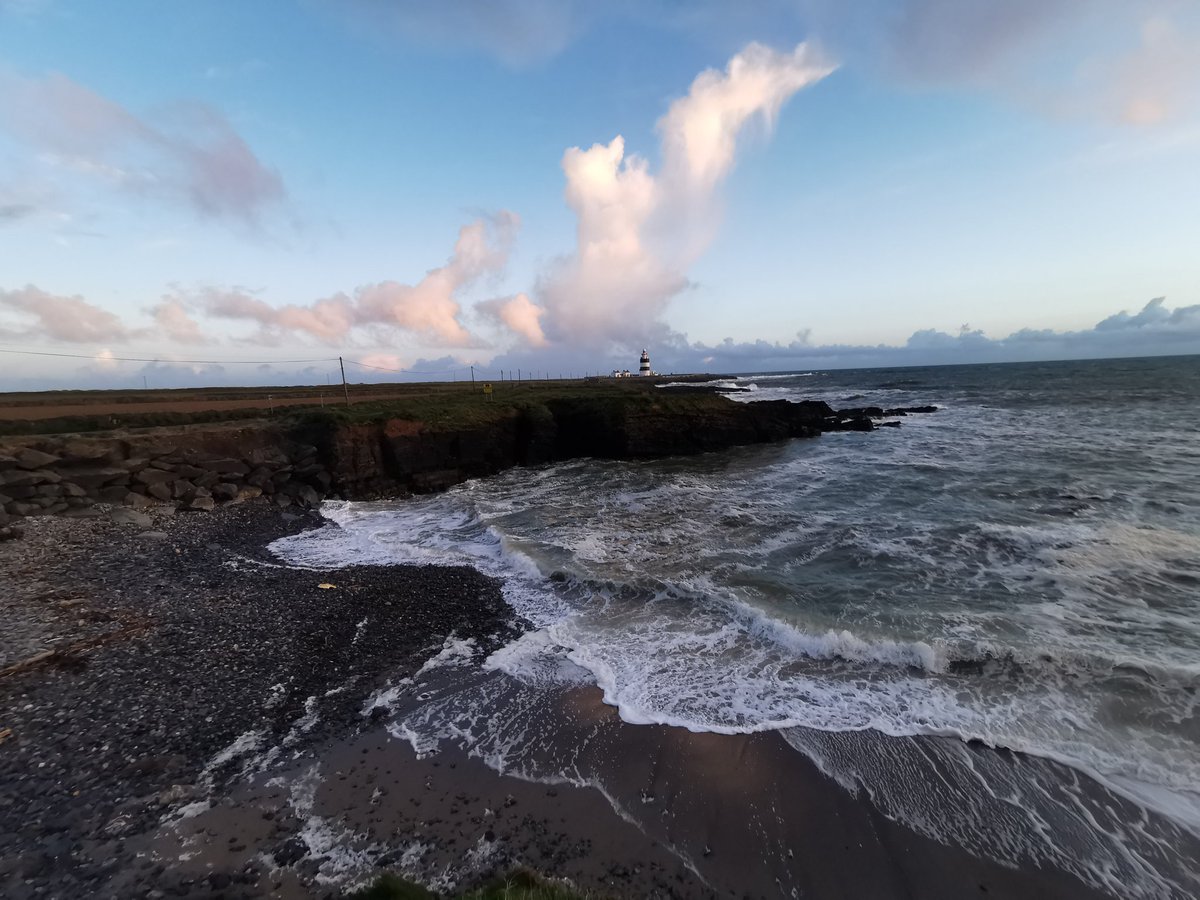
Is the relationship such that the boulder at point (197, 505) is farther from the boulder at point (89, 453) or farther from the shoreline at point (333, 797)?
the shoreline at point (333, 797)

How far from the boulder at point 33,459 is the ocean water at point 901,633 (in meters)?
10.1

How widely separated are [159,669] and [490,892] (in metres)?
8.08

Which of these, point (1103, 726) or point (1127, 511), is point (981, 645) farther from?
point (1127, 511)

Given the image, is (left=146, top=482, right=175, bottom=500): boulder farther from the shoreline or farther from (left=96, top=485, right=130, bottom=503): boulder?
the shoreline

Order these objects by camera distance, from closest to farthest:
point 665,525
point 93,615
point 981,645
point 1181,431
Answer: point 981,645 → point 93,615 → point 665,525 → point 1181,431

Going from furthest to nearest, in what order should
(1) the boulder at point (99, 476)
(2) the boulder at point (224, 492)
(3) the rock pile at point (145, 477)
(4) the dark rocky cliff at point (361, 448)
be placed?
(2) the boulder at point (224, 492) < (4) the dark rocky cliff at point (361, 448) < (1) the boulder at point (99, 476) < (3) the rock pile at point (145, 477)

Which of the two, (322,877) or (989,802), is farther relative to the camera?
(989,802)

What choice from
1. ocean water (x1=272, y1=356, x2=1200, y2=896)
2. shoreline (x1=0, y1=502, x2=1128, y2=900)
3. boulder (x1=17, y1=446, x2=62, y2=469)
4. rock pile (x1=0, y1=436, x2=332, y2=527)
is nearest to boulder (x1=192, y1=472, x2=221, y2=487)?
rock pile (x1=0, y1=436, x2=332, y2=527)

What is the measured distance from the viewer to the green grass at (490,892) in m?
4.33

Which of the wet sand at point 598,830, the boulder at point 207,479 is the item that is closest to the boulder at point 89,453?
the boulder at point 207,479

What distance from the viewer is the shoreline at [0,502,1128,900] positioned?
5504mm

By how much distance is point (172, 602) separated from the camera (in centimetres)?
1193

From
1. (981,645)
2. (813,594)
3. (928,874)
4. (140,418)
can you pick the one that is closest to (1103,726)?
(981,645)

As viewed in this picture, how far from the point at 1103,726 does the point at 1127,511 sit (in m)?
14.5
